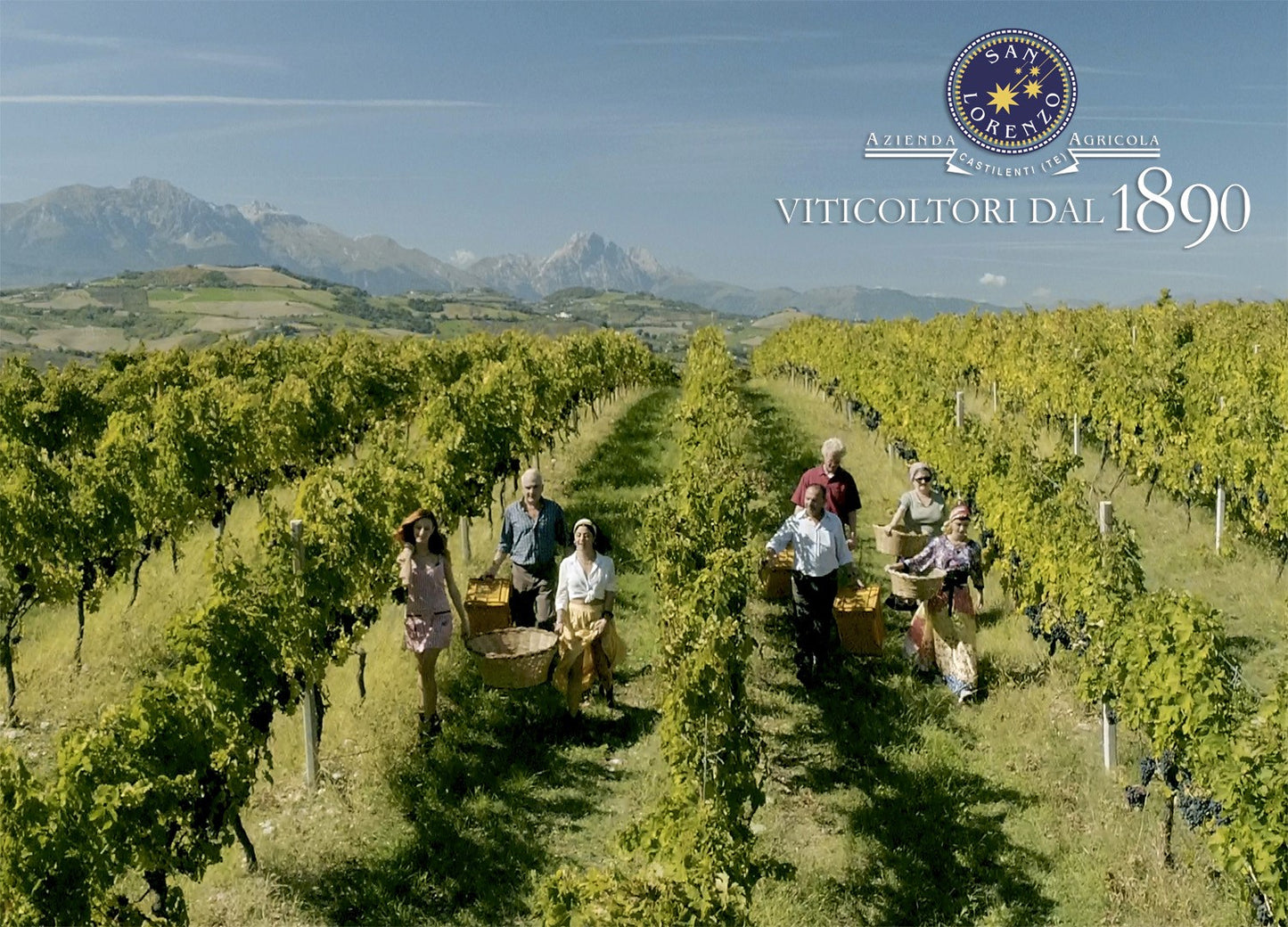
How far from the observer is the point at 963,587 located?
7609mm

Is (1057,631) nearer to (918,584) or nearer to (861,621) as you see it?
(918,584)

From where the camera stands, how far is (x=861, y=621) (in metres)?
8.06

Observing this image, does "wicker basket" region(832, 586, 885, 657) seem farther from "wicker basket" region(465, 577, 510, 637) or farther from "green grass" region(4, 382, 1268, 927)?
"wicker basket" region(465, 577, 510, 637)

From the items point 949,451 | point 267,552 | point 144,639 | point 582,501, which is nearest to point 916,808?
point 267,552

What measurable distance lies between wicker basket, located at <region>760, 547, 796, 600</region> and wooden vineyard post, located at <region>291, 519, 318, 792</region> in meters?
4.30

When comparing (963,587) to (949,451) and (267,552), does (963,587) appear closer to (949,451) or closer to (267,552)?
(949,451)

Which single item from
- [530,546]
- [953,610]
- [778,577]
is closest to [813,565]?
[953,610]

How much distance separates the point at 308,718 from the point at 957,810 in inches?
169

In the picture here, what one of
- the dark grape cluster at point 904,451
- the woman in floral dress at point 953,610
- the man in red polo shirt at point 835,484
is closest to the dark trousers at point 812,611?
the woman in floral dress at point 953,610

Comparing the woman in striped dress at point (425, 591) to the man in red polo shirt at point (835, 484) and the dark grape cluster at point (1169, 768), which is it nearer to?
the man in red polo shirt at point (835, 484)

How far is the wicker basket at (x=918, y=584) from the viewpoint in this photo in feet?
24.5

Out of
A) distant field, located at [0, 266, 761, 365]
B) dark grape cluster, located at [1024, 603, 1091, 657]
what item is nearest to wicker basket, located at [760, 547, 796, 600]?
dark grape cluster, located at [1024, 603, 1091, 657]

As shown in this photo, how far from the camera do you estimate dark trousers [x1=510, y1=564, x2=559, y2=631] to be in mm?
7625

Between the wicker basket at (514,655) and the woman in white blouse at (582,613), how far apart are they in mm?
120
